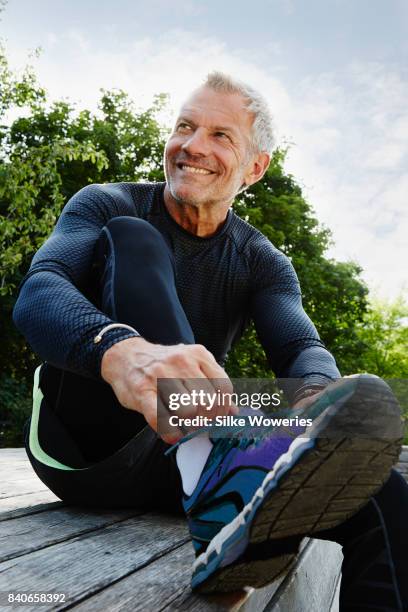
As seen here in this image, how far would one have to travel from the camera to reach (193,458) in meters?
0.90

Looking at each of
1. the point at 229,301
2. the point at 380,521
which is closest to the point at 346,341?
the point at 229,301

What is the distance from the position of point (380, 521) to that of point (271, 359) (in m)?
0.84

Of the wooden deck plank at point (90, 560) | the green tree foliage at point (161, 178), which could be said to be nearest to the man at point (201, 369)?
the wooden deck plank at point (90, 560)

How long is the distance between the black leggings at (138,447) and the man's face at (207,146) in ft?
1.79

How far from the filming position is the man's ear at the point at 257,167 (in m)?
1.91

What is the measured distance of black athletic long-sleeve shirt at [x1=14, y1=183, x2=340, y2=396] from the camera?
131cm

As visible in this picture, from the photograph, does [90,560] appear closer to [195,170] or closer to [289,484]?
[289,484]

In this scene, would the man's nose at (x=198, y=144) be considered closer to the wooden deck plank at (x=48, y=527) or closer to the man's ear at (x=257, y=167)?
the man's ear at (x=257, y=167)

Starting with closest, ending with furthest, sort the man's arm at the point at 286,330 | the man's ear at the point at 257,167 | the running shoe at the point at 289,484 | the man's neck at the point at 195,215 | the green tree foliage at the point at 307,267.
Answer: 1. the running shoe at the point at 289,484
2. the man's arm at the point at 286,330
3. the man's neck at the point at 195,215
4. the man's ear at the point at 257,167
5. the green tree foliage at the point at 307,267

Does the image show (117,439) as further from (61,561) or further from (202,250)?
(202,250)

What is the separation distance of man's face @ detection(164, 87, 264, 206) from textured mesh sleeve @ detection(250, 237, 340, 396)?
0.24 metres

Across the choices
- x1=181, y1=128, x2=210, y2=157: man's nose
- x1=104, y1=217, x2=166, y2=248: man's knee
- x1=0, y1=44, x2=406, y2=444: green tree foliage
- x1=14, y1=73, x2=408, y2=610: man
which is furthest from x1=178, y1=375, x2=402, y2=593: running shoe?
x1=0, y1=44, x2=406, y2=444: green tree foliage

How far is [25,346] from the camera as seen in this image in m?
11.1

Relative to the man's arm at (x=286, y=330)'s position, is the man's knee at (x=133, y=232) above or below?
above
